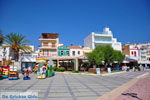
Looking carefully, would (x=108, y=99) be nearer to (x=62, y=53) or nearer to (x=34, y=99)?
(x=34, y=99)

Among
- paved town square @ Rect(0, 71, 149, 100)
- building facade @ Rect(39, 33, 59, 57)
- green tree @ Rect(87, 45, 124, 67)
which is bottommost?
paved town square @ Rect(0, 71, 149, 100)

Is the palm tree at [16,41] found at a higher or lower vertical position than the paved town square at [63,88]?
higher

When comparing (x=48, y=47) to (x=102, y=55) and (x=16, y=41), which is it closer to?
(x=16, y=41)

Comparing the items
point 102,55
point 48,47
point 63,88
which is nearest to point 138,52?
point 102,55

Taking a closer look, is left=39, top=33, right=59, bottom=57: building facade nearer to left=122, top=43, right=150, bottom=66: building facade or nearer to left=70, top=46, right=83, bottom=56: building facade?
left=70, top=46, right=83, bottom=56: building facade

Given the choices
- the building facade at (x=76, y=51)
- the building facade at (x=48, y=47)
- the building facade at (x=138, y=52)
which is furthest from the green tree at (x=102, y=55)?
the building facade at (x=138, y=52)

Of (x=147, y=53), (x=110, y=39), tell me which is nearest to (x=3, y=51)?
(x=110, y=39)

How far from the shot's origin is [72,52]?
39.5 m

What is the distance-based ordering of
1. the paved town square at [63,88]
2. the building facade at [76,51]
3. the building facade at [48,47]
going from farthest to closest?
1. the building facade at [48,47]
2. the building facade at [76,51]
3. the paved town square at [63,88]

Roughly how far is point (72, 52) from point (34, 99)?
3265cm

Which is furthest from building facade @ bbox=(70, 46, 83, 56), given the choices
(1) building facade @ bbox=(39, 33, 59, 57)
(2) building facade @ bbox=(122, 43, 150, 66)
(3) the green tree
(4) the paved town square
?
(4) the paved town square

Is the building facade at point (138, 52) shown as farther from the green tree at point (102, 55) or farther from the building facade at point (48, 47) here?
the building facade at point (48, 47)

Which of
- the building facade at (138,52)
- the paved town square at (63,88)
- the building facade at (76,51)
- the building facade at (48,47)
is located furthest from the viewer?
the building facade at (138,52)

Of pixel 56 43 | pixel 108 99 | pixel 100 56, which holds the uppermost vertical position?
pixel 56 43
